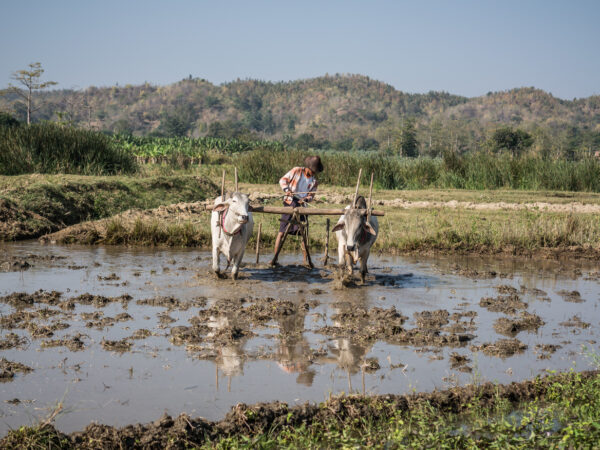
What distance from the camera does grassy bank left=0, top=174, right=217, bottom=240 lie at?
14125 millimetres

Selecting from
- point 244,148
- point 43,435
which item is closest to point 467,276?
point 43,435

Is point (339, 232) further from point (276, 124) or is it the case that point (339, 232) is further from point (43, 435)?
point (276, 124)

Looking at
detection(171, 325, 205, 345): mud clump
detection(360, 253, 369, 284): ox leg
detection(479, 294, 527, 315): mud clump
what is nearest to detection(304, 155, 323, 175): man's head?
detection(360, 253, 369, 284): ox leg

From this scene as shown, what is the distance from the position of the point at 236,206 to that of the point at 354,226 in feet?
5.75

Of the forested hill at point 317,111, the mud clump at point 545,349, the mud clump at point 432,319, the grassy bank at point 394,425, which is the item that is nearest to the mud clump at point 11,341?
the grassy bank at point 394,425

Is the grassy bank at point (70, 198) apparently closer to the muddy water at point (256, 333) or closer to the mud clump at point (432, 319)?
the muddy water at point (256, 333)

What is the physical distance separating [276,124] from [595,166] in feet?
520

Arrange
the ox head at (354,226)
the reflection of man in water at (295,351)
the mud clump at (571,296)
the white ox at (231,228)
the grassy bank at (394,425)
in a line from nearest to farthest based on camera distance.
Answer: the grassy bank at (394,425) < the reflection of man in water at (295,351) < the ox head at (354,226) < the mud clump at (571,296) < the white ox at (231,228)

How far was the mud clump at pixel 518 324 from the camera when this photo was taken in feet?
25.2

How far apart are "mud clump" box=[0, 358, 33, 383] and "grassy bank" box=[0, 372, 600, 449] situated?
140 centimetres

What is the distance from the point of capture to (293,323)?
7.81 meters

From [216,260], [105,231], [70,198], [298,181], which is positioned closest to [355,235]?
[298,181]

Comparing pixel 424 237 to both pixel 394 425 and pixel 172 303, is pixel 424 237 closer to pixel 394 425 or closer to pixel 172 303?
pixel 172 303

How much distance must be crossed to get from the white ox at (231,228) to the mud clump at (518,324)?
3.81 m
